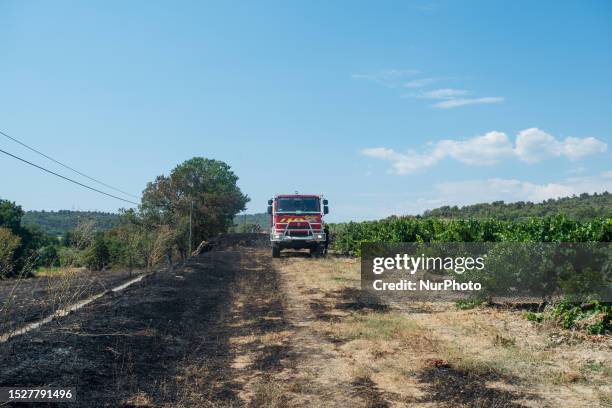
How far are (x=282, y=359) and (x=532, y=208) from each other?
61.1 metres

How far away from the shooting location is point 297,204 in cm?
2720

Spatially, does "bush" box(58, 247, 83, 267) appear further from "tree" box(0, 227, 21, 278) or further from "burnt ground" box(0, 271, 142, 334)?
"tree" box(0, 227, 21, 278)

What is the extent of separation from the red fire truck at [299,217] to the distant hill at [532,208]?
26386 millimetres

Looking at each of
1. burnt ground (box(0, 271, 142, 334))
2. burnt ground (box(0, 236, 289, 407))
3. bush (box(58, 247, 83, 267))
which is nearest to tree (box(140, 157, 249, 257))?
burnt ground (box(0, 271, 142, 334))

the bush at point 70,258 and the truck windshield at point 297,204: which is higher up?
the truck windshield at point 297,204

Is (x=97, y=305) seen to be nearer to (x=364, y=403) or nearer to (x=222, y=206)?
(x=364, y=403)

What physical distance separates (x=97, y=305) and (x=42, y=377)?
270 inches

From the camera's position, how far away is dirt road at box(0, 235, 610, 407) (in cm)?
627

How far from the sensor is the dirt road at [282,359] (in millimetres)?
6273

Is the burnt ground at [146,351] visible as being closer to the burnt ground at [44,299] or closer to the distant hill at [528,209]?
the burnt ground at [44,299]

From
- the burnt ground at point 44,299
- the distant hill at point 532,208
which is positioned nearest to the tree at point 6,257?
the burnt ground at point 44,299

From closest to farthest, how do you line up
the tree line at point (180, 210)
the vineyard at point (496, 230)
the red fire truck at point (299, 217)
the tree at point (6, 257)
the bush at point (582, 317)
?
the tree at point (6, 257) → the bush at point (582, 317) → the vineyard at point (496, 230) → the red fire truck at point (299, 217) → the tree line at point (180, 210)

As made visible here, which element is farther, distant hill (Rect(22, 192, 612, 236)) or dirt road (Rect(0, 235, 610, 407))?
distant hill (Rect(22, 192, 612, 236))

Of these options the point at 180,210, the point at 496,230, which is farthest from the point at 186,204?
the point at 496,230
